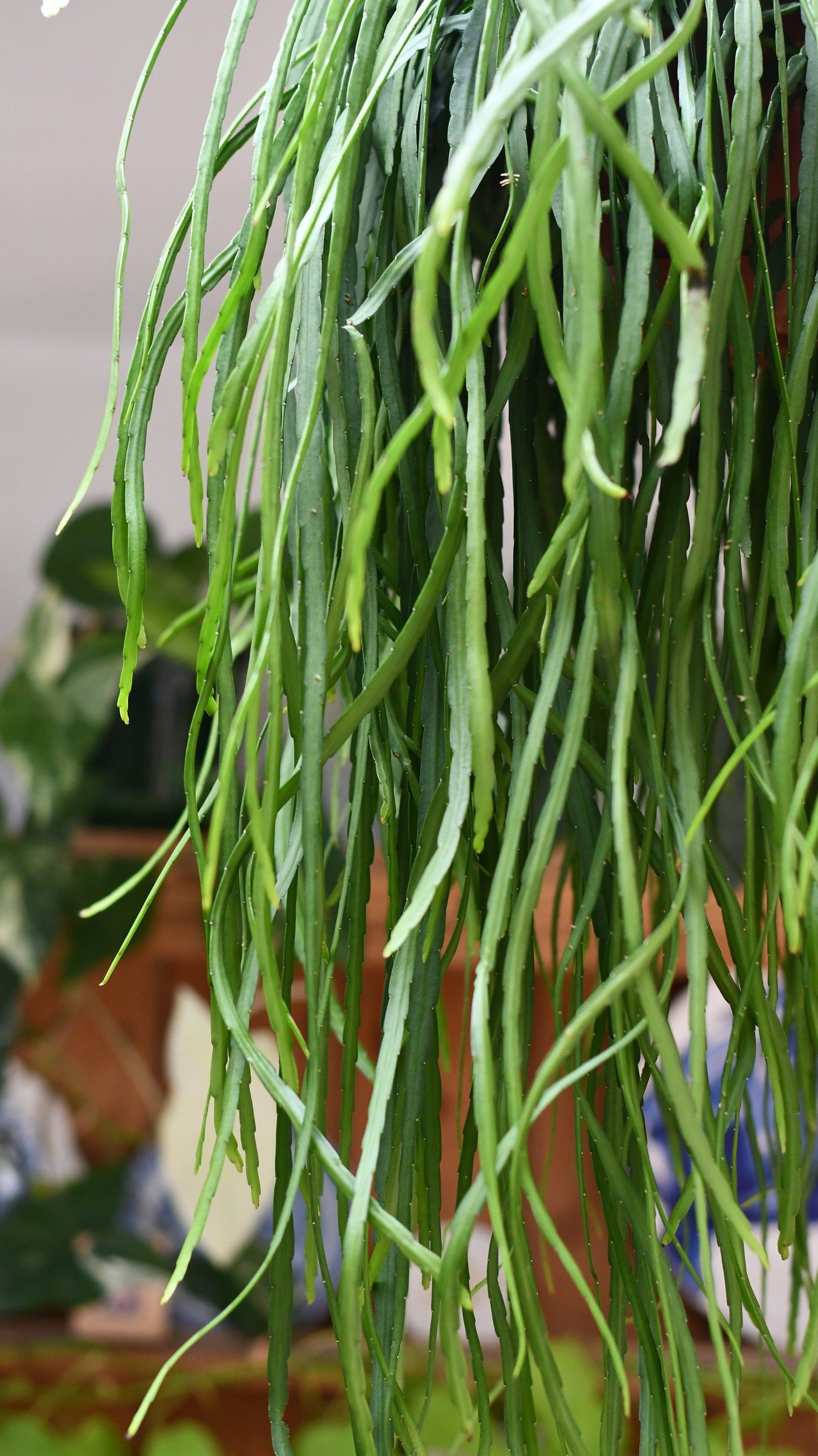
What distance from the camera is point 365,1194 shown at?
8.2 inches

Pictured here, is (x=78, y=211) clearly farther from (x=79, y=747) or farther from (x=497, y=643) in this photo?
(x=497, y=643)

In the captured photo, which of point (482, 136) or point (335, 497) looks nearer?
point (482, 136)

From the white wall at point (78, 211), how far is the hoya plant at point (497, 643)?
91 cm

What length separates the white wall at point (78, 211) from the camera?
3.46 feet

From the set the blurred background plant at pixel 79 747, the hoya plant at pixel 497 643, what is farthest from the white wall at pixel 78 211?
the hoya plant at pixel 497 643

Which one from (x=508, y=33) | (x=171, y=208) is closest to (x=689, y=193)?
(x=508, y=33)

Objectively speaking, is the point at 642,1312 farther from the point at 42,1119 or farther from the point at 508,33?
the point at 42,1119

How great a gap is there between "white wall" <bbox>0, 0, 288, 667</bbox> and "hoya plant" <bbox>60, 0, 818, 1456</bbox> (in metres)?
0.91

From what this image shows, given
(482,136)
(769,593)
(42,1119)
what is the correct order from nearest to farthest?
(482,136) → (769,593) → (42,1119)

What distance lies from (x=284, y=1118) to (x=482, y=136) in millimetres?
196

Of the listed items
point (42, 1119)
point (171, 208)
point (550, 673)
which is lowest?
point (42, 1119)

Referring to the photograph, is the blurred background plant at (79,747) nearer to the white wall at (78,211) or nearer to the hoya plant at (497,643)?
the white wall at (78,211)

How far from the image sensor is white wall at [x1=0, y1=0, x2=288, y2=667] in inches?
41.6

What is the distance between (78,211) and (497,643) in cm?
120
